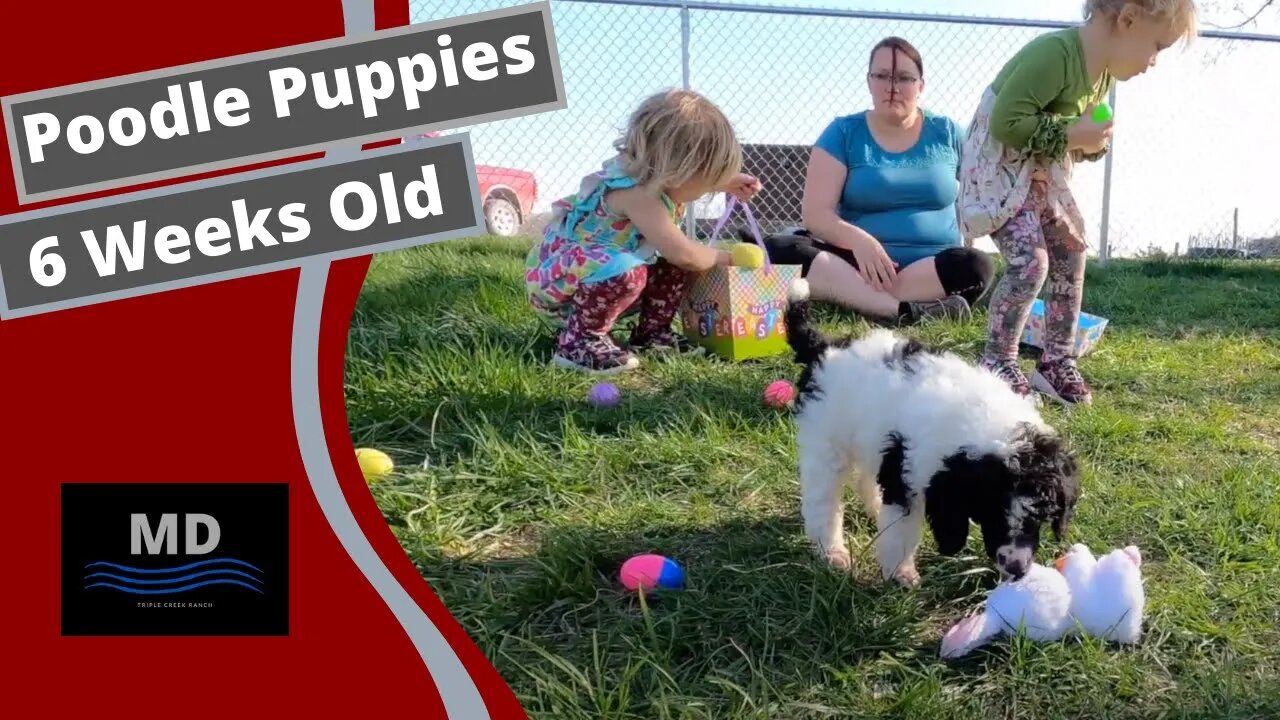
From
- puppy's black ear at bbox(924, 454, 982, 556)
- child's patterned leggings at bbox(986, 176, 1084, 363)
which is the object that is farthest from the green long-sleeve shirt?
puppy's black ear at bbox(924, 454, 982, 556)

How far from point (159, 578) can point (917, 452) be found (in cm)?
130

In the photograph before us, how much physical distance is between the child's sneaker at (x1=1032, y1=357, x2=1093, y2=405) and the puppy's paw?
1690 mm

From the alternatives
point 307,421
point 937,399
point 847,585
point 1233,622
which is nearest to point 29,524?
point 307,421

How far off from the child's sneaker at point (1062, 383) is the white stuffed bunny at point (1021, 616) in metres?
1.77

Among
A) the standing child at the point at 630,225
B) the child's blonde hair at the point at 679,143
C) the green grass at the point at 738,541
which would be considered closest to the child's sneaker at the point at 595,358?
the standing child at the point at 630,225

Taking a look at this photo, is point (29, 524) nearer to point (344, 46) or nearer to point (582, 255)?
point (344, 46)

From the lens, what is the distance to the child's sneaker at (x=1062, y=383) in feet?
10.5

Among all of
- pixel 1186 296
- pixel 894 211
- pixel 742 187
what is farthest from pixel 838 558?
pixel 1186 296

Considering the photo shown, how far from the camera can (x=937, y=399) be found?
5.64ft

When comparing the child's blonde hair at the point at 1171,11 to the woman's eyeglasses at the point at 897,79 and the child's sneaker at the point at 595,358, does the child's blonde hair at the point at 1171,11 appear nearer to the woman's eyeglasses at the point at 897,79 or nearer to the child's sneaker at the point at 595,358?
the woman's eyeglasses at the point at 897,79

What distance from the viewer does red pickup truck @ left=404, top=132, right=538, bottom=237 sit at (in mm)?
6453

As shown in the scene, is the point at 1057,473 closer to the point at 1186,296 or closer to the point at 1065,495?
the point at 1065,495

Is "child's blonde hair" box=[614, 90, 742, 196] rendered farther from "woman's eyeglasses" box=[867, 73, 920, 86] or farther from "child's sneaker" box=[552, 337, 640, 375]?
"woman's eyeglasses" box=[867, 73, 920, 86]

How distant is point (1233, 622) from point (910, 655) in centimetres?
69
